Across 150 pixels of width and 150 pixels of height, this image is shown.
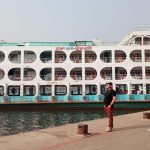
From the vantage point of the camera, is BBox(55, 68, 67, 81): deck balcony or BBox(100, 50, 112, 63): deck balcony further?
BBox(55, 68, 67, 81): deck balcony

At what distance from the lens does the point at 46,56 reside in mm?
41281

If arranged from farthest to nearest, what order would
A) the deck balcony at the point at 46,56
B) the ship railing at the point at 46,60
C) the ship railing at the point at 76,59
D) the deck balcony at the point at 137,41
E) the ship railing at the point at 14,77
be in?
the deck balcony at the point at 137,41, the deck balcony at the point at 46,56, the ship railing at the point at 46,60, the ship railing at the point at 76,59, the ship railing at the point at 14,77

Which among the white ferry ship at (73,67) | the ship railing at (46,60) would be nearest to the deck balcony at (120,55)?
the white ferry ship at (73,67)

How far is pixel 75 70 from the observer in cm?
4066

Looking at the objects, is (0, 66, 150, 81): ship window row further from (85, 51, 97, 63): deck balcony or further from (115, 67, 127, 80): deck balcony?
(85, 51, 97, 63): deck balcony

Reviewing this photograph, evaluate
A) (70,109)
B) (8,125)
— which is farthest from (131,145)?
(70,109)

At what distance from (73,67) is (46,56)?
204 inches

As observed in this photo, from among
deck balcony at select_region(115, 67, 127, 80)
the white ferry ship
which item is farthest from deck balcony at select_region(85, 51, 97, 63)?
deck balcony at select_region(115, 67, 127, 80)

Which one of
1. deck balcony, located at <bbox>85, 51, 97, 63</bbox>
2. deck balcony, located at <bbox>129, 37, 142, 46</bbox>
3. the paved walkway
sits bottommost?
the paved walkway

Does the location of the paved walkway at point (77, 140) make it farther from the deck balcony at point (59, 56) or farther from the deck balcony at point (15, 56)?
the deck balcony at point (15, 56)

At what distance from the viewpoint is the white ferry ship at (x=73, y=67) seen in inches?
1469

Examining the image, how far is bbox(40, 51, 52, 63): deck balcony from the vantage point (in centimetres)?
3925

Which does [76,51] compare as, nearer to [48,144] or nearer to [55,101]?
[55,101]

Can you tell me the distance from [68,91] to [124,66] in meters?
8.10
